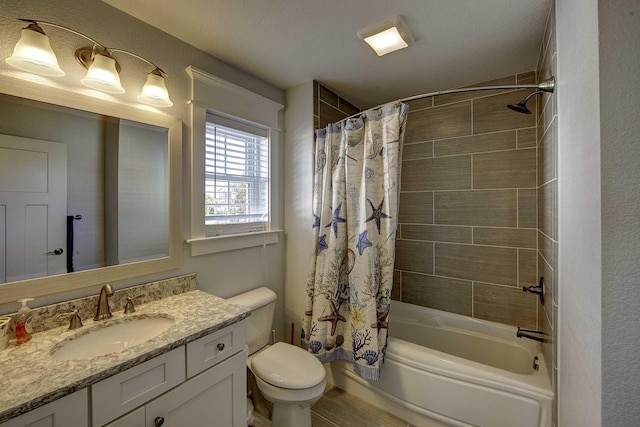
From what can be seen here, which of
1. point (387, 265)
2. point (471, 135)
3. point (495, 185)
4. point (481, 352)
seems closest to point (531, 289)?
point (481, 352)

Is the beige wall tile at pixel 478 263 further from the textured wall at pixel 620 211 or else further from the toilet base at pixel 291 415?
the textured wall at pixel 620 211

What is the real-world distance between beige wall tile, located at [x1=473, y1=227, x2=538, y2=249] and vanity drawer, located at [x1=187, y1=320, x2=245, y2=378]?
189 cm

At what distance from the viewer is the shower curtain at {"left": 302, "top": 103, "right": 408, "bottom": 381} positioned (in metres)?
1.64

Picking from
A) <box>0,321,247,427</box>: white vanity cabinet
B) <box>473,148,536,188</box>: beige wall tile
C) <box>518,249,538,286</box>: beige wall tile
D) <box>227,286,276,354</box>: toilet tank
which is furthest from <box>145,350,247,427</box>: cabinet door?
<box>473,148,536,188</box>: beige wall tile

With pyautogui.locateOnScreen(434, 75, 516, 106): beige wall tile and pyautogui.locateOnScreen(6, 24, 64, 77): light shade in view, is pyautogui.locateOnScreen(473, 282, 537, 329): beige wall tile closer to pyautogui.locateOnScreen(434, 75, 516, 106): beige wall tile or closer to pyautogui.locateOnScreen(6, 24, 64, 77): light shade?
pyautogui.locateOnScreen(434, 75, 516, 106): beige wall tile

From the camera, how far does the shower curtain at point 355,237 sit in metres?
1.64

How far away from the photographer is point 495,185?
6.66 feet

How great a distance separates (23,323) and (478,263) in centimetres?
266

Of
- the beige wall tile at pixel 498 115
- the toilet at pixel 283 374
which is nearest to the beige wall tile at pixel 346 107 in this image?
the beige wall tile at pixel 498 115

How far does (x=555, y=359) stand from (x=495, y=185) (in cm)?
125

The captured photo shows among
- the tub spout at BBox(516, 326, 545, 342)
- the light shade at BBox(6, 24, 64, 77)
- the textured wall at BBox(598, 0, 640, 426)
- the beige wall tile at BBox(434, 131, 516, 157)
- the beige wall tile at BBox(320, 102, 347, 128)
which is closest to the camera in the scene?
the textured wall at BBox(598, 0, 640, 426)

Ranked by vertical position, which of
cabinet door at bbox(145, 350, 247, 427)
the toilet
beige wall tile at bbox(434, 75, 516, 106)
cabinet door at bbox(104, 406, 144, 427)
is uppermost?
beige wall tile at bbox(434, 75, 516, 106)

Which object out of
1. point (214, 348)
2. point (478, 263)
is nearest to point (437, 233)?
point (478, 263)

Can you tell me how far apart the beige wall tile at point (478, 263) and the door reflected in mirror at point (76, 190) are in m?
2.11
